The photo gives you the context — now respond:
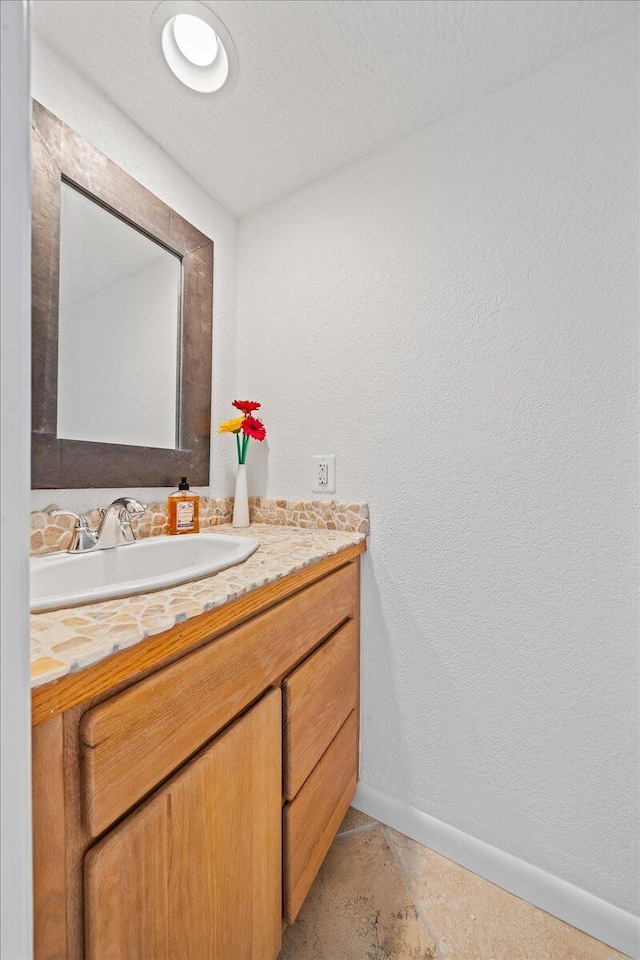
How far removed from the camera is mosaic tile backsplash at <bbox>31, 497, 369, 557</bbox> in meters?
0.83

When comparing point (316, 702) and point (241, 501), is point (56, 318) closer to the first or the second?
point (241, 501)

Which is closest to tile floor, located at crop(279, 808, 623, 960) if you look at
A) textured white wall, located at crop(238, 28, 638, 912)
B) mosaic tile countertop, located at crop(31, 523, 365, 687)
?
textured white wall, located at crop(238, 28, 638, 912)

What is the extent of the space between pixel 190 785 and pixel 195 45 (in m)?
1.52

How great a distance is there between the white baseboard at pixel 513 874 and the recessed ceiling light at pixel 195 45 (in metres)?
2.01

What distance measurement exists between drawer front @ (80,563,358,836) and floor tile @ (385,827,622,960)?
734 millimetres

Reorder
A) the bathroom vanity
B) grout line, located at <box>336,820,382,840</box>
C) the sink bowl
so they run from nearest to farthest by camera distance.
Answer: the bathroom vanity, the sink bowl, grout line, located at <box>336,820,382,840</box>

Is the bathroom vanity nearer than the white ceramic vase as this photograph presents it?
Yes

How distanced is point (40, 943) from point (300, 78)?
1607 millimetres

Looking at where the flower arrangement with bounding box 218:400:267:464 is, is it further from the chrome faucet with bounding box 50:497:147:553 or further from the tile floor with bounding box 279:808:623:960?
the tile floor with bounding box 279:808:623:960

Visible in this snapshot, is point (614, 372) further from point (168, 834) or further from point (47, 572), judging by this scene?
point (47, 572)

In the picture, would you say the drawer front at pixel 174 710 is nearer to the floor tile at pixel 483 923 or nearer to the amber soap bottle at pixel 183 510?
the amber soap bottle at pixel 183 510

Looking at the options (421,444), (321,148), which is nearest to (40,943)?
(421,444)

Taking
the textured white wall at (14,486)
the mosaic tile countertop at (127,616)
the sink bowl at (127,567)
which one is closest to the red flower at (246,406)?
the sink bowl at (127,567)

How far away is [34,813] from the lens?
1.18ft
